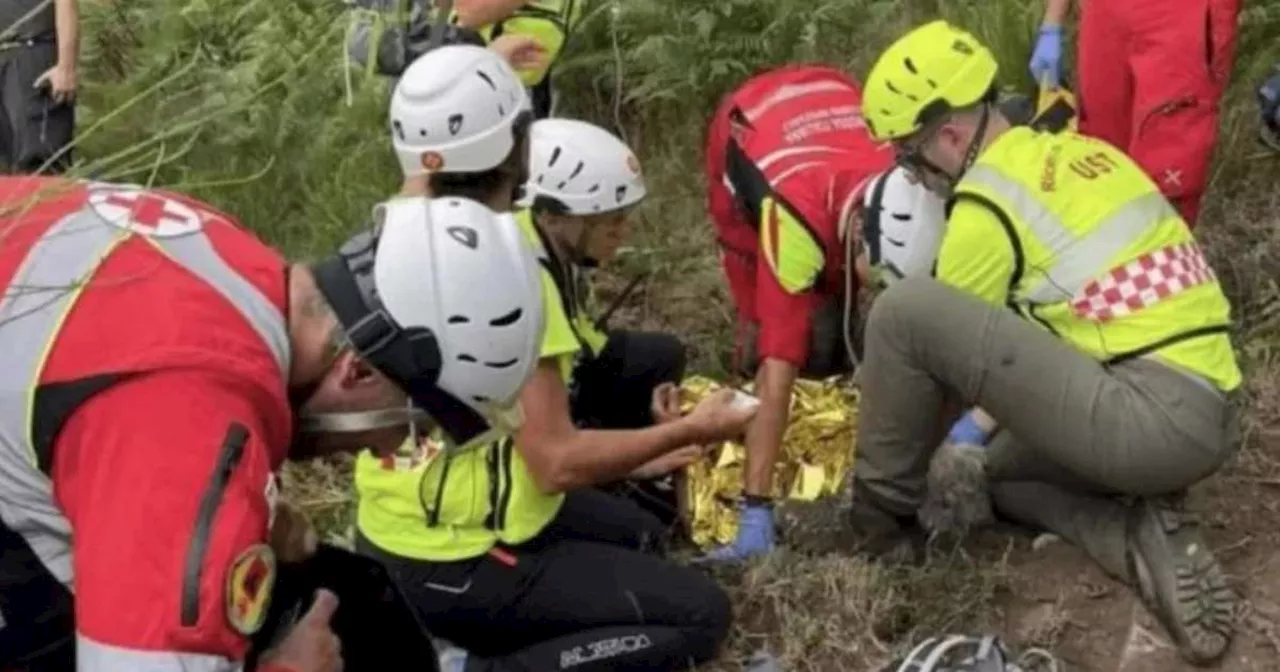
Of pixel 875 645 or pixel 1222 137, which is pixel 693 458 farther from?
pixel 1222 137

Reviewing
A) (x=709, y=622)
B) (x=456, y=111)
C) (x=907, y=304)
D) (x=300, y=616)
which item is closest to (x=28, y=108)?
(x=456, y=111)

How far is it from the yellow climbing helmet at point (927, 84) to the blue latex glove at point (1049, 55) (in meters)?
1.33

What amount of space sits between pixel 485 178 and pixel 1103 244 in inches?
51.5

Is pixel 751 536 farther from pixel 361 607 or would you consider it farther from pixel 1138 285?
pixel 361 607

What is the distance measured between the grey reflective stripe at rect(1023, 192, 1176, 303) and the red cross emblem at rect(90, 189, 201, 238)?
2069 mm

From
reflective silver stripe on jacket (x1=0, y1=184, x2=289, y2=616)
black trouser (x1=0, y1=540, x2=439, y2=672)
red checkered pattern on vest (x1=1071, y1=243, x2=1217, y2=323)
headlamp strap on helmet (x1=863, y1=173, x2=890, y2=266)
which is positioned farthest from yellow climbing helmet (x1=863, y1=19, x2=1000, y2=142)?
reflective silver stripe on jacket (x1=0, y1=184, x2=289, y2=616)

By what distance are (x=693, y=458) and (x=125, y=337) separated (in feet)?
7.82

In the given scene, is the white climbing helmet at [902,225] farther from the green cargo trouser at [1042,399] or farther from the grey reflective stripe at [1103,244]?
the grey reflective stripe at [1103,244]

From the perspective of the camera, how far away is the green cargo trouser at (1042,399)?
4066 mm

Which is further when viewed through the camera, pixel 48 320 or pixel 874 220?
pixel 874 220

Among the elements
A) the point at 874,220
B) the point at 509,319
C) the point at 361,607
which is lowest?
the point at 874,220

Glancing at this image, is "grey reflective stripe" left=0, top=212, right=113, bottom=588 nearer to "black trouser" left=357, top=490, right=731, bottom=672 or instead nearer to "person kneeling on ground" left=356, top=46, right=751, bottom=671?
"person kneeling on ground" left=356, top=46, right=751, bottom=671

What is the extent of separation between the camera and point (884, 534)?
452 centimetres

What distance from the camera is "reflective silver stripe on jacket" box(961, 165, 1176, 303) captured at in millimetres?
4098
